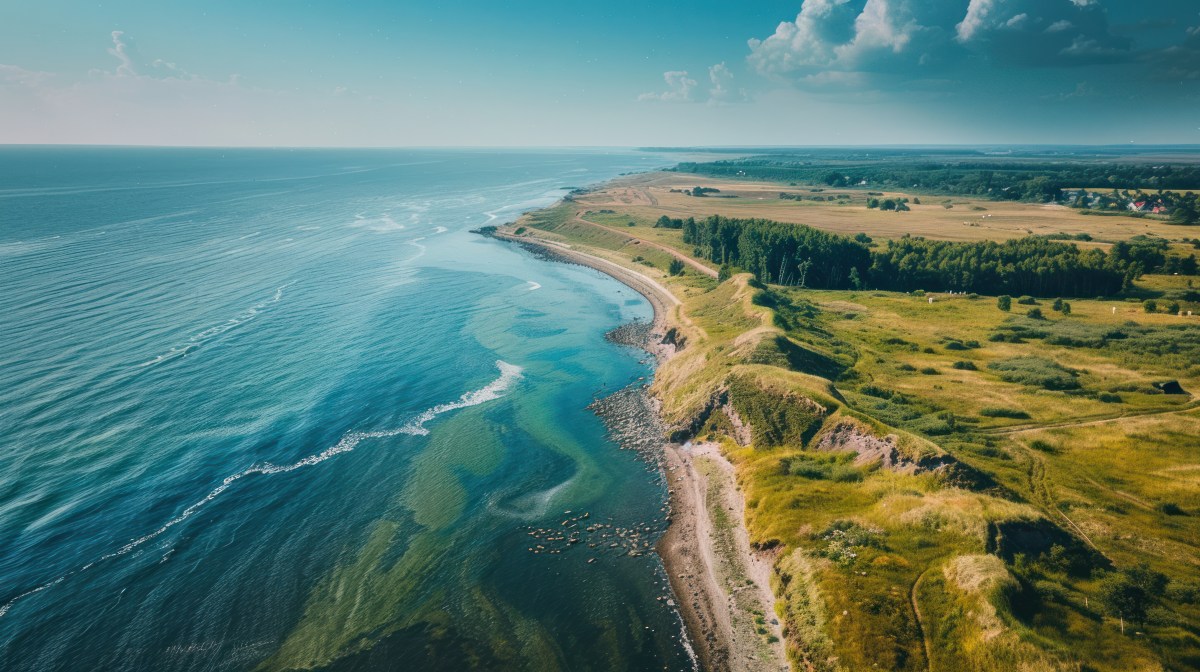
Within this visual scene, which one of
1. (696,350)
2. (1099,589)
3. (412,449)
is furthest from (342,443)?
(1099,589)

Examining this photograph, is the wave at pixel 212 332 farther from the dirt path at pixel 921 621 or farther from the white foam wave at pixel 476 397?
the dirt path at pixel 921 621

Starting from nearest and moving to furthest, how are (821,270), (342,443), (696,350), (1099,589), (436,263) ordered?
(1099,589)
(342,443)
(696,350)
(821,270)
(436,263)

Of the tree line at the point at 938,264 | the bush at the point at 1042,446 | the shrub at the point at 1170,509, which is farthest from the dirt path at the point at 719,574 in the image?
the tree line at the point at 938,264

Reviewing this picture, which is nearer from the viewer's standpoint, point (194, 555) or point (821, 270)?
point (194, 555)

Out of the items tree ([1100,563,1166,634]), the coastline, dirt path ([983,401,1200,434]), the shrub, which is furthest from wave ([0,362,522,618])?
the shrub

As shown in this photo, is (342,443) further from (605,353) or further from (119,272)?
(119,272)
